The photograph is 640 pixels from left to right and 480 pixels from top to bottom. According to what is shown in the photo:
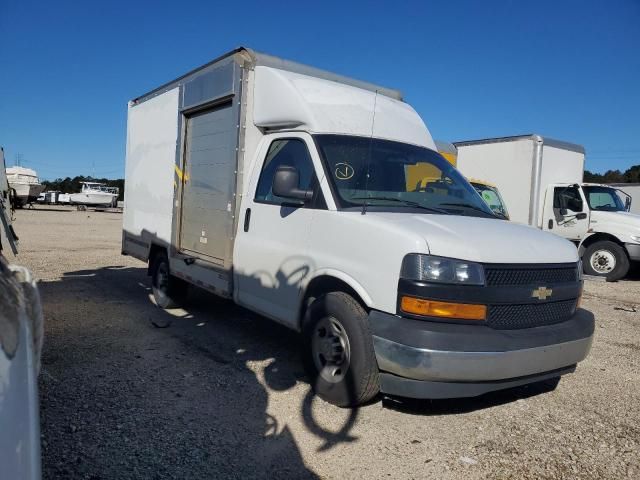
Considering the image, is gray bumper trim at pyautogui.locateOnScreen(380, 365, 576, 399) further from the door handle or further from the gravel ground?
the door handle

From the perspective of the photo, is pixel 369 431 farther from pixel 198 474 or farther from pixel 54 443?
pixel 54 443

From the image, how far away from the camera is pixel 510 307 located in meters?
3.45

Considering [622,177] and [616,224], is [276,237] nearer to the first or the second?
[616,224]

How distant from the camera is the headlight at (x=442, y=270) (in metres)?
3.27

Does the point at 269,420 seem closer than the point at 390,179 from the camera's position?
Yes

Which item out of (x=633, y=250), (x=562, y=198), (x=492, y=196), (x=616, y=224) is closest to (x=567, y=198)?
(x=562, y=198)

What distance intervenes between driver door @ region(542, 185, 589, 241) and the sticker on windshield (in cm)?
964

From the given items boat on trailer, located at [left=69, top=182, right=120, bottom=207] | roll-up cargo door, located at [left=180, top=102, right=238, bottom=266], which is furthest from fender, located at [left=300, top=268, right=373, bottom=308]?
boat on trailer, located at [left=69, top=182, right=120, bottom=207]

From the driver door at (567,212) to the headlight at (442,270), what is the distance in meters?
10.0

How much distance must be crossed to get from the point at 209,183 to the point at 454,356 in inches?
134

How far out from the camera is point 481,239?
136 inches

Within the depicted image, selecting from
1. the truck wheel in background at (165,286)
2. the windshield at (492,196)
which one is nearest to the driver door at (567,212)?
the windshield at (492,196)

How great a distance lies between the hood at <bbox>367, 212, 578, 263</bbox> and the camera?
3.32 m

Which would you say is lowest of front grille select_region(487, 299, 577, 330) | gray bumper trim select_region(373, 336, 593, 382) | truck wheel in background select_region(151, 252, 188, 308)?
truck wheel in background select_region(151, 252, 188, 308)
